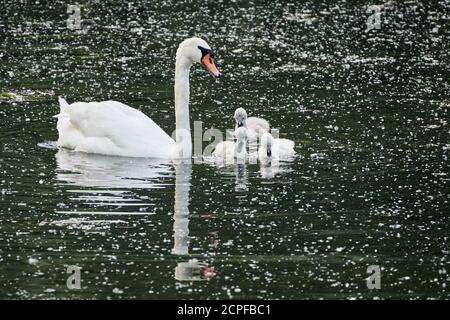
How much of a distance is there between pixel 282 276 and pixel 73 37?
12115 mm

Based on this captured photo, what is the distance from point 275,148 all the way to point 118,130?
196 centimetres

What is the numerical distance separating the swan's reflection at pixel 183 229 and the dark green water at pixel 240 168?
23 mm

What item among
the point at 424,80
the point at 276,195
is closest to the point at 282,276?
the point at 276,195

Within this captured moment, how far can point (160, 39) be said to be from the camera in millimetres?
21250

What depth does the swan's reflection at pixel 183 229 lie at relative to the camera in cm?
1001

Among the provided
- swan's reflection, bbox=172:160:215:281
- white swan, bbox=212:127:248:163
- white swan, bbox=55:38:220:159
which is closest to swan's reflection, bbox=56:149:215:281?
swan's reflection, bbox=172:160:215:281

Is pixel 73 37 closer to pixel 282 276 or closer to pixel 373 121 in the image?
pixel 373 121

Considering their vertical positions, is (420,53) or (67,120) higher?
(420,53)

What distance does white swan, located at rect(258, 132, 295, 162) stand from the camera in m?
14.6

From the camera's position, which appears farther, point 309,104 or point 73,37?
point 73,37

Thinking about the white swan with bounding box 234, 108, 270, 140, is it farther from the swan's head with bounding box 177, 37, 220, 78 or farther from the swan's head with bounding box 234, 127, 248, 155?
the swan's head with bounding box 177, 37, 220, 78

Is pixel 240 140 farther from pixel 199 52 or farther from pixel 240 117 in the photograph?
pixel 199 52

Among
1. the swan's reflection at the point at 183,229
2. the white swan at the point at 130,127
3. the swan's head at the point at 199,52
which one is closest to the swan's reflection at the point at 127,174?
the swan's reflection at the point at 183,229
